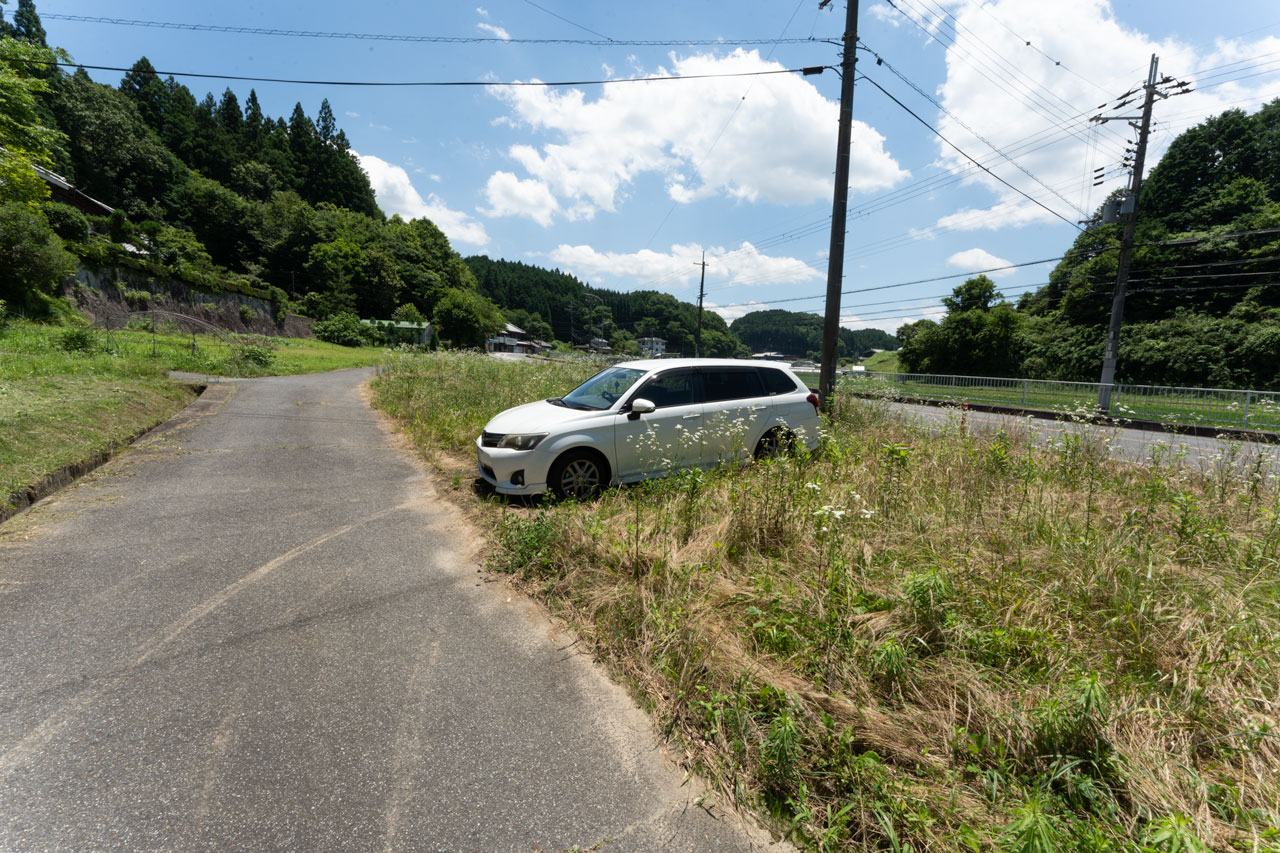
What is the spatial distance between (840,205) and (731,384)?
533 centimetres

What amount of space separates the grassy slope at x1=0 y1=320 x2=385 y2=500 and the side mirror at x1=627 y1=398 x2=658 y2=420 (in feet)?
19.4

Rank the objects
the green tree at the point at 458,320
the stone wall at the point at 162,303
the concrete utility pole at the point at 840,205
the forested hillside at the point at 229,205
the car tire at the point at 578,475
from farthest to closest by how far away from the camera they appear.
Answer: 1. the green tree at the point at 458,320
2. the forested hillside at the point at 229,205
3. the stone wall at the point at 162,303
4. the concrete utility pole at the point at 840,205
5. the car tire at the point at 578,475

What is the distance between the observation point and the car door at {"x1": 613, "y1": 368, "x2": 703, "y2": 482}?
561cm

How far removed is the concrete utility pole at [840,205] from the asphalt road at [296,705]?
775cm

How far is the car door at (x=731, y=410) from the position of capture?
5.86m

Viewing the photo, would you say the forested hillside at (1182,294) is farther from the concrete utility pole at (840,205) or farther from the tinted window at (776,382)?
the tinted window at (776,382)

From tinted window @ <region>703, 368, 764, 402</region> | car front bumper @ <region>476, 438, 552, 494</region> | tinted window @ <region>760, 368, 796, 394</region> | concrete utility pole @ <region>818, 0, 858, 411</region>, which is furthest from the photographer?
concrete utility pole @ <region>818, 0, 858, 411</region>

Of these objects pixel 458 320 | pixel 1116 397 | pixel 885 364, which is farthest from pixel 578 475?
pixel 885 364

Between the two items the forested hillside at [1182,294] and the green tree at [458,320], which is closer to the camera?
the forested hillside at [1182,294]

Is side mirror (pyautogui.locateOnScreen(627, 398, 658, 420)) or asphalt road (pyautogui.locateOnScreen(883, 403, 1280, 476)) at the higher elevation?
side mirror (pyautogui.locateOnScreen(627, 398, 658, 420))

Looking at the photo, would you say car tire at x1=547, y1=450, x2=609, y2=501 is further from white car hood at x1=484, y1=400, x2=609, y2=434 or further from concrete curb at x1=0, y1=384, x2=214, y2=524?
concrete curb at x1=0, y1=384, x2=214, y2=524

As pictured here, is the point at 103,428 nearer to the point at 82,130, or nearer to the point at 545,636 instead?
the point at 545,636

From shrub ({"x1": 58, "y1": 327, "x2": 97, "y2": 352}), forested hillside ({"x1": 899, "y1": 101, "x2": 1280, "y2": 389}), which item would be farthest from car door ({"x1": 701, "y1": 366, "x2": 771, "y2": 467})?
forested hillside ({"x1": 899, "y1": 101, "x2": 1280, "y2": 389})

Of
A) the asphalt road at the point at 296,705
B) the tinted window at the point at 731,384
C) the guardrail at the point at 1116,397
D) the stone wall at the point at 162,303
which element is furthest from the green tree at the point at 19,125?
the guardrail at the point at 1116,397
